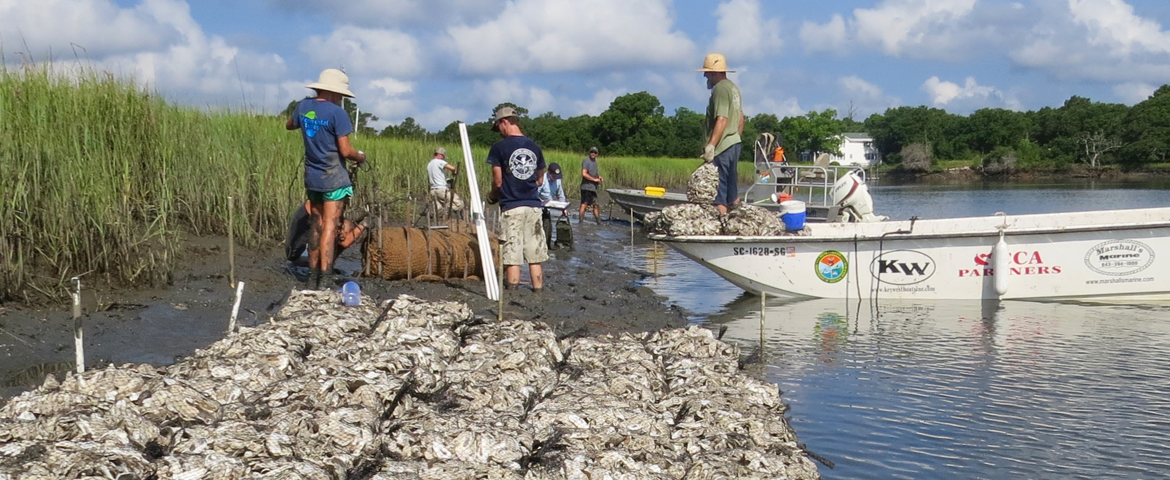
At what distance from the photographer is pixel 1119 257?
11312 mm

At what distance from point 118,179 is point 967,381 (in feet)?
23.9

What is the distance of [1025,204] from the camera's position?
38.2 meters

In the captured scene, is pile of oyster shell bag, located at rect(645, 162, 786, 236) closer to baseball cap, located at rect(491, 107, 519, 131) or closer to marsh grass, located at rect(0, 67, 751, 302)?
baseball cap, located at rect(491, 107, 519, 131)

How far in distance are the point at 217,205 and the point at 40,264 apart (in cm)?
322

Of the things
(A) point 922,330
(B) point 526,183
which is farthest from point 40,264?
(A) point 922,330

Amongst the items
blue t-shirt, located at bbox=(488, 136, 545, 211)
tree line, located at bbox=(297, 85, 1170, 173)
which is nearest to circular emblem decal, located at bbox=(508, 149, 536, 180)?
blue t-shirt, located at bbox=(488, 136, 545, 211)

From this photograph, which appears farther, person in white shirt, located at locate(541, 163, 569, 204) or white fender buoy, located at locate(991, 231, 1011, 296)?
person in white shirt, located at locate(541, 163, 569, 204)

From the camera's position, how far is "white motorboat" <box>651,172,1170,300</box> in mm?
11203

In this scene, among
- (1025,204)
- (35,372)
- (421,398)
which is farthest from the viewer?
(1025,204)

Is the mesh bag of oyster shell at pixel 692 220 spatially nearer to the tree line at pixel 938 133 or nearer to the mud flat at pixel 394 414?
the mud flat at pixel 394 414

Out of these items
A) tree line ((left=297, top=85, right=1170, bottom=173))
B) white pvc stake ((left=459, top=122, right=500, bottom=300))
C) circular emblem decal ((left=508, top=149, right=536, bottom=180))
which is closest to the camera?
white pvc stake ((left=459, top=122, right=500, bottom=300))

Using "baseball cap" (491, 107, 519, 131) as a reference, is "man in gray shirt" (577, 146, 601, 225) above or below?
below

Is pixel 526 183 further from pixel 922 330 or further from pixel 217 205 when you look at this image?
pixel 922 330

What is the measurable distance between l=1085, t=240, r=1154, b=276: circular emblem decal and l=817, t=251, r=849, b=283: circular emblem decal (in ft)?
8.92
